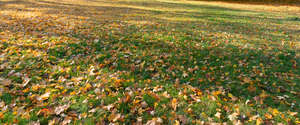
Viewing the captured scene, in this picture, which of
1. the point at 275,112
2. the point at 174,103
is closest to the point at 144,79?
the point at 174,103

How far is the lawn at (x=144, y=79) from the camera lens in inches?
110

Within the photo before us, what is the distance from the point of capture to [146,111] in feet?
9.37

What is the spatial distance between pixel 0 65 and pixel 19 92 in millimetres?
1489

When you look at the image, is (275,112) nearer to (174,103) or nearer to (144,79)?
(174,103)

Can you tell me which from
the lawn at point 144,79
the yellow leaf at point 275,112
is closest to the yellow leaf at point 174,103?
the lawn at point 144,79

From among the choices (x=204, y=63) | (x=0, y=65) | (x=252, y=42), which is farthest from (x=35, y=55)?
(x=252, y=42)

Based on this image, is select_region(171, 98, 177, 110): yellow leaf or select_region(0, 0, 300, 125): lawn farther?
select_region(171, 98, 177, 110): yellow leaf

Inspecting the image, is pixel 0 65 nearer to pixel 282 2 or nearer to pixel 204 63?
pixel 204 63

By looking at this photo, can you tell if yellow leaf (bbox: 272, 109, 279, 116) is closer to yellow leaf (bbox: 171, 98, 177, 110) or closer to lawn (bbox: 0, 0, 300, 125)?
lawn (bbox: 0, 0, 300, 125)

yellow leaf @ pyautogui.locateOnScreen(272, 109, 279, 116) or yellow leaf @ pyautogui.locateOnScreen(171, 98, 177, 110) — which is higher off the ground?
yellow leaf @ pyautogui.locateOnScreen(171, 98, 177, 110)

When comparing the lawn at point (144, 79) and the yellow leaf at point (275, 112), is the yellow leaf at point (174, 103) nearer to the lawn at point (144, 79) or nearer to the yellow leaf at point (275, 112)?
the lawn at point (144, 79)

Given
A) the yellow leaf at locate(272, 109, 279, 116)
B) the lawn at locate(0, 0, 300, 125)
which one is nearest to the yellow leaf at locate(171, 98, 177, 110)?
the lawn at locate(0, 0, 300, 125)

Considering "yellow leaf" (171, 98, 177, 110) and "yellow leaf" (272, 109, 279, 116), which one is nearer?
"yellow leaf" (272, 109, 279, 116)

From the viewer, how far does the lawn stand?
2783 mm
